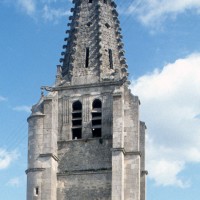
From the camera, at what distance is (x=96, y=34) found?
1922 inches

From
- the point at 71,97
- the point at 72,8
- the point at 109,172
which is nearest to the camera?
the point at 109,172

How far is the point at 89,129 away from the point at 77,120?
109 centimetres

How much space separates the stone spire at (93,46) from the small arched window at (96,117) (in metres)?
1.50

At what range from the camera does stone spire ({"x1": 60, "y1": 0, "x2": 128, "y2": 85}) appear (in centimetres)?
4734

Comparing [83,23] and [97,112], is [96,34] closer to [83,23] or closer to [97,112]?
[83,23]

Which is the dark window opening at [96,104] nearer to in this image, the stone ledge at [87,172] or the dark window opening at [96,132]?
the dark window opening at [96,132]

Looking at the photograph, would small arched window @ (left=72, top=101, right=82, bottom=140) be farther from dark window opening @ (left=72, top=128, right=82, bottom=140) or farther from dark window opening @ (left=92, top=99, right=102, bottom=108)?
dark window opening @ (left=92, top=99, right=102, bottom=108)

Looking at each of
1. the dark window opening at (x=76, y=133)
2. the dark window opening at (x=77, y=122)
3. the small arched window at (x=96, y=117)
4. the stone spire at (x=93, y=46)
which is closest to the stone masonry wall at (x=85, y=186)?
the dark window opening at (x=76, y=133)

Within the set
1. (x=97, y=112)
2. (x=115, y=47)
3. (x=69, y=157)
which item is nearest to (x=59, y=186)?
(x=69, y=157)

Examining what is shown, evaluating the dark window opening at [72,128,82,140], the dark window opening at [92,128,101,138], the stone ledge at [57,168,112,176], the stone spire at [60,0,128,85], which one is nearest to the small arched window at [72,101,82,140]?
the dark window opening at [72,128,82,140]

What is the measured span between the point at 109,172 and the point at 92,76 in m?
6.76

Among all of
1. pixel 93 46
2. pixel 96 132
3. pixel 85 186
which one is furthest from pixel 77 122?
pixel 93 46

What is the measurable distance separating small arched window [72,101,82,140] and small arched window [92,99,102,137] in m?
0.85

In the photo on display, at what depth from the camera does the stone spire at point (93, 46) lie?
4734cm
